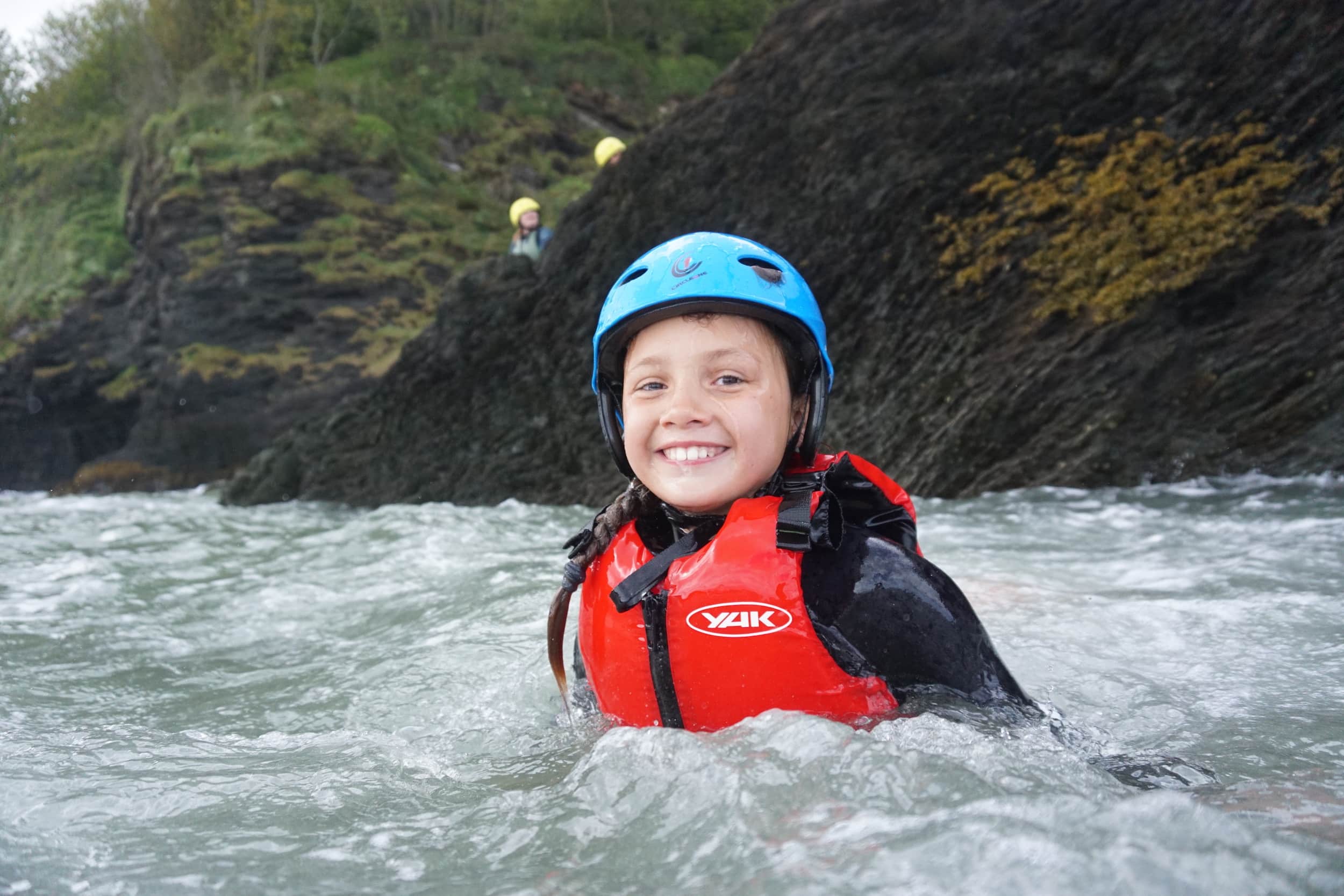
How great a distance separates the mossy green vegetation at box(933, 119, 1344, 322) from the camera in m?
6.09

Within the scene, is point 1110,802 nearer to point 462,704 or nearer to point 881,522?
point 881,522

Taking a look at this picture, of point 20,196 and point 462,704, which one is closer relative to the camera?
point 462,704

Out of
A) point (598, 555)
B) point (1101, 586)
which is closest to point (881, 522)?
point (598, 555)

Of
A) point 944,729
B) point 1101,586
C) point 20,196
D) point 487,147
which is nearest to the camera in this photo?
point 944,729

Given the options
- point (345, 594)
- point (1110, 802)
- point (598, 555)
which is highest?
point (598, 555)

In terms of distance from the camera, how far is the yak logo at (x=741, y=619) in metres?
2.28

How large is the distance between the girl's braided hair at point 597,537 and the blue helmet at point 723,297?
0.13ft

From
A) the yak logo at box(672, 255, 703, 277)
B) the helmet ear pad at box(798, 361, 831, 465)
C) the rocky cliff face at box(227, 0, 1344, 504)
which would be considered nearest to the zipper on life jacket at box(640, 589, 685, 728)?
the helmet ear pad at box(798, 361, 831, 465)

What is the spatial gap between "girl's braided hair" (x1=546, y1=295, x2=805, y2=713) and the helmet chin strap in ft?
0.17

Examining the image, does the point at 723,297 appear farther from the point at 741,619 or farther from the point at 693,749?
the point at 693,749

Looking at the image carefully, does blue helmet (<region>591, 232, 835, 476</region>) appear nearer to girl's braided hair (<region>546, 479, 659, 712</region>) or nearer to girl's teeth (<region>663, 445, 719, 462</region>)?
girl's teeth (<region>663, 445, 719, 462</region>)

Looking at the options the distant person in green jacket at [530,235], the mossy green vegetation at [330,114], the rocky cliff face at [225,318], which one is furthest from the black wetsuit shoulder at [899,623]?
the mossy green vegetation at [330,114]

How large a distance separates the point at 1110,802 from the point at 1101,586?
9.87ft

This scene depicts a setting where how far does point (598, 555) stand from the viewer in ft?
9.04
